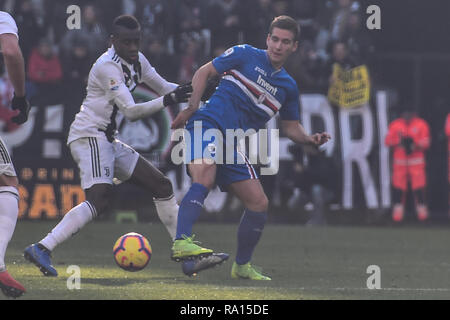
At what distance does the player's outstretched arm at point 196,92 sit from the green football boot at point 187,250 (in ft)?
2.71

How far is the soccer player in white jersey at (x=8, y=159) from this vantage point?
588 centimetres

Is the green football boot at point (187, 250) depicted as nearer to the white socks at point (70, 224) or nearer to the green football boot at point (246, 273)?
the green football boot at point (246, 273)

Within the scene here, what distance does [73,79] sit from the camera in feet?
47.1

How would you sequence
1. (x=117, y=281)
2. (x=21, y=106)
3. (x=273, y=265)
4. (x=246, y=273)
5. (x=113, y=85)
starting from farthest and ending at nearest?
(x=273, y=265) < (x=113, y=85) < (x=246, y=273) < (x=117, y=281) < (x=21, y=106)

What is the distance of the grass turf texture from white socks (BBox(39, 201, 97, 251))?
0.27m

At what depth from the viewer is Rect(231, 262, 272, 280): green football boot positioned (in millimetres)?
7707

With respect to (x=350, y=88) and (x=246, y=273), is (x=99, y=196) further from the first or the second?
(x=350, y=88)

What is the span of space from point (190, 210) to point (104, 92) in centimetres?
129

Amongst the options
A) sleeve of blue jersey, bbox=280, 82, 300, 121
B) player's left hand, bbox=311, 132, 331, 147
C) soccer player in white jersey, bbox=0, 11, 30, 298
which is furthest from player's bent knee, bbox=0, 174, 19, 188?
sleeve of blue jersey, bbox=280, 82, 300, 121

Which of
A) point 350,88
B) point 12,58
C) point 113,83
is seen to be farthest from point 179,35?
point 12,58

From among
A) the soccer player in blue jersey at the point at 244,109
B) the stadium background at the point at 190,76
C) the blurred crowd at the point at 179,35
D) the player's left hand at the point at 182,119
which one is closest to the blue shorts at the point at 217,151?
the soccer player in blue jersey at the point at 244,109

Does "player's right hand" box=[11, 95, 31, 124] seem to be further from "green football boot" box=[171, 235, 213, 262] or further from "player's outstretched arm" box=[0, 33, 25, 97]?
"green football boot" box=[171, 235, 213, 262]

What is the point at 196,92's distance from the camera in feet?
24.6
